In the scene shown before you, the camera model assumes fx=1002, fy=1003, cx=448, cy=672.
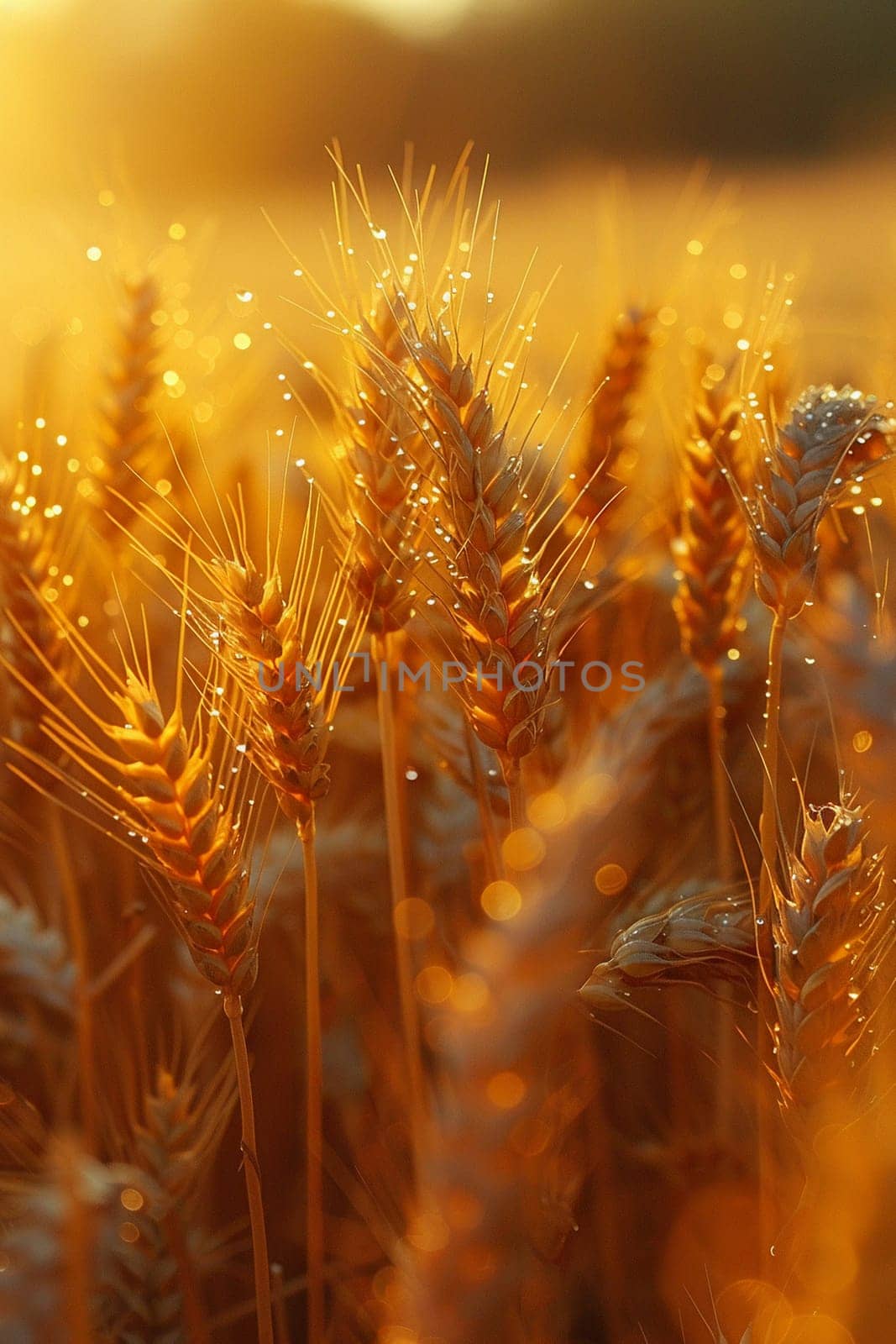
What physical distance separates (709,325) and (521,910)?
49.4 inches

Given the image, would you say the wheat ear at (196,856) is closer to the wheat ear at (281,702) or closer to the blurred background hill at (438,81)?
the wheat ear at (281,702)

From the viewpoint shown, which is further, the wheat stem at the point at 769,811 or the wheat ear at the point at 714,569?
the wheat ear at the point at 714,569

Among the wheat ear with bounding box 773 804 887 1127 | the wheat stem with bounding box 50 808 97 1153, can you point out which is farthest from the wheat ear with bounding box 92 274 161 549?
the wheat ear with bounding box 773 804 887 1127

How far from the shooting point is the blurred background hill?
12891 millimetres

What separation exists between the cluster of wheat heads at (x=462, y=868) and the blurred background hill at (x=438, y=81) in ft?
43.3

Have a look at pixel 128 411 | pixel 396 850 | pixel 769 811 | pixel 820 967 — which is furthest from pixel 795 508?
pixel 128 411

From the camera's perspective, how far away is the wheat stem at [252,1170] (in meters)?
0.75

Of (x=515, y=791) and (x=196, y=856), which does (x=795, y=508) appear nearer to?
(x=515, y=791)

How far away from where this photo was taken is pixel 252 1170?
78 centimetres

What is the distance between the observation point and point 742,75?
13.6 m

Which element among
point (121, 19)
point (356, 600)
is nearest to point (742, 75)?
point (121, 19)

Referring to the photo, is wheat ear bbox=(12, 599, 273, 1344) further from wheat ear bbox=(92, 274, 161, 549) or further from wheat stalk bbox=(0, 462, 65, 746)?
wheat ear bbox=(92, 274, 161, 549)

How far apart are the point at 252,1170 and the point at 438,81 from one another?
17316 millimetres


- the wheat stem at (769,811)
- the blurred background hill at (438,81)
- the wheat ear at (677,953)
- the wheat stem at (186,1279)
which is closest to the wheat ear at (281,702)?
the wheat stem at (186,1279)
